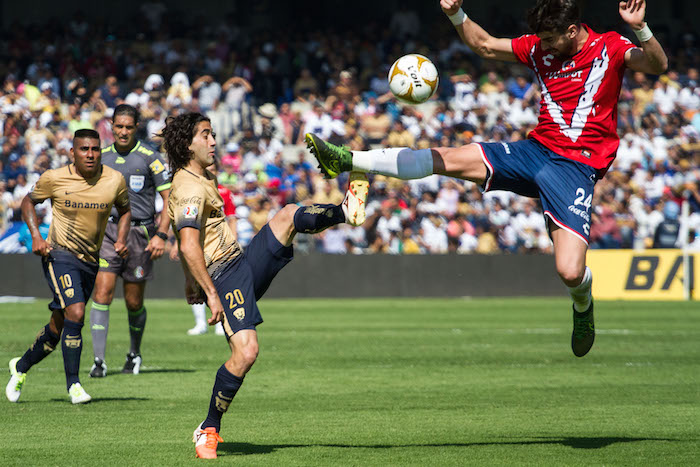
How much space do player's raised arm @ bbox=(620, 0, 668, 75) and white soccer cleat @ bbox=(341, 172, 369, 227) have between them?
203 centimetres

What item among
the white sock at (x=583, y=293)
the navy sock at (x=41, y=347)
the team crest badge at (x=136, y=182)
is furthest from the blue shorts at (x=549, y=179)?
the team crest badge at (x=136, y=182)

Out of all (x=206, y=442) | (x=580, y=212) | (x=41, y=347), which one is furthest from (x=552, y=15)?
(x=41, y=347)

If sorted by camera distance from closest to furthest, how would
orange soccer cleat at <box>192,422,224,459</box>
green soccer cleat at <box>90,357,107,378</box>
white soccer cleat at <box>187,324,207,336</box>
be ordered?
orange soccer cleat at <box>192,422,224,459</box>, green soccer cleat at <box>90,357,107,378</box>, white soccer cleat at <box>187,324,207,336</box>

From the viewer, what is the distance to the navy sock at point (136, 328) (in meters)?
11.1

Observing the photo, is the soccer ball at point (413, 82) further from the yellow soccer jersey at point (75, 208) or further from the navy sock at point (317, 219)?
the yellow soccer jersey at point (75, 208)

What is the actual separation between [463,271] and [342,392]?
14139 millimetres

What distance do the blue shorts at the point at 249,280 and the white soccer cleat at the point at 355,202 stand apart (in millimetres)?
538

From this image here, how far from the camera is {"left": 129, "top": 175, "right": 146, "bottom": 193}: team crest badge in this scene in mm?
11039

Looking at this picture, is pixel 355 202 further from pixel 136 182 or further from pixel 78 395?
pixel 136 182

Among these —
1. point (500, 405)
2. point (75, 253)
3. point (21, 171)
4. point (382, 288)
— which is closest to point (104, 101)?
point (21, 171)

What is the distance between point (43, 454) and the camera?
22.0 ft

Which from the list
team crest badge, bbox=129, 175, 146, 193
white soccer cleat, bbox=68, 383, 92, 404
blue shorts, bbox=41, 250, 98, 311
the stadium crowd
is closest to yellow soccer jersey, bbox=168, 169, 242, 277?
blue shorts, bbox=41, 250, 98, 311

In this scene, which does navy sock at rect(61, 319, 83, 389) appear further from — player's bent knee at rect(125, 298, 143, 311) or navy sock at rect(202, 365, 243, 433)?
navy sock at rect(202, 365, 243, 433)

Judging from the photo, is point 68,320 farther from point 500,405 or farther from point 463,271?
point 463,271
